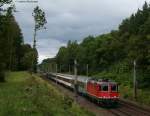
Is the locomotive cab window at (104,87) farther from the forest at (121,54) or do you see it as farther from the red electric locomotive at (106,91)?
the forest at (121,54)

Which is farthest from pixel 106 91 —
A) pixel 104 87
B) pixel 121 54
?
pixel 121 54

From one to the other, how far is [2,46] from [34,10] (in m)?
41.4

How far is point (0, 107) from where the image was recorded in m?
25.2

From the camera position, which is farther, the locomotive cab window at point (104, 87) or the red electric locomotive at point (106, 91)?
the locomotive cab window at point (104, 87)

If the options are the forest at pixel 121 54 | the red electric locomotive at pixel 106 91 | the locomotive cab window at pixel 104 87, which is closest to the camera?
the red electric locomotive at pixel 106 91

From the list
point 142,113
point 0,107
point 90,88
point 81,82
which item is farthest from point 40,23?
point 0,107

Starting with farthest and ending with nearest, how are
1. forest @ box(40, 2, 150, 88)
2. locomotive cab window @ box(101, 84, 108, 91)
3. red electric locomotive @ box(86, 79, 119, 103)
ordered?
forest @ box(40, 2, 150, 88), locomotive cab window @ box(101, 84, 108, 91), red electric locomotive @ box(86, 79, 119, 103)

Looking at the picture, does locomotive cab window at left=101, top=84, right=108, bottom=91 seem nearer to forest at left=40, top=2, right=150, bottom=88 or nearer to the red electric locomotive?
the red electric locomotive

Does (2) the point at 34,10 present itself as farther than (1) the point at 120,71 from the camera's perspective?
Yes

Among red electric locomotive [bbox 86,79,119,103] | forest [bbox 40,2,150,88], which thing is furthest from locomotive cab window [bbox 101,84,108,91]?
forest [bbox 40,2,150,88]

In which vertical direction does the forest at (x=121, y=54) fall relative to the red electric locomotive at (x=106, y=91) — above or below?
above

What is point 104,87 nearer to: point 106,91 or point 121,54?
point 106,91

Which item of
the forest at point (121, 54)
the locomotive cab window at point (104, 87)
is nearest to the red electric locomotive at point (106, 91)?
the locomotive cab window at point (104, 87)

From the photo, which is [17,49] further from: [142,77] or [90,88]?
[90,88]
